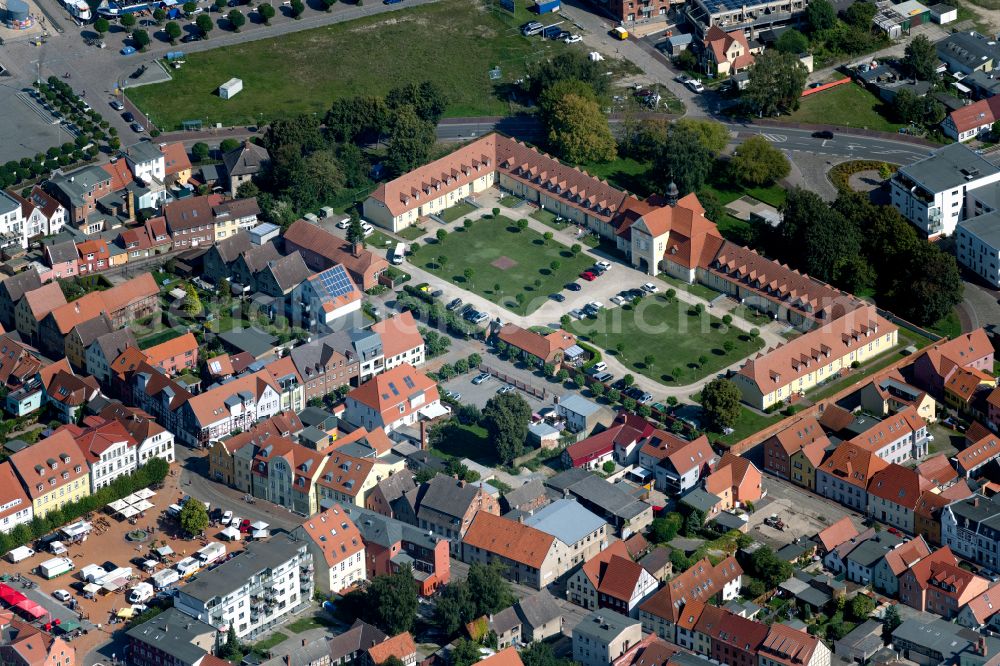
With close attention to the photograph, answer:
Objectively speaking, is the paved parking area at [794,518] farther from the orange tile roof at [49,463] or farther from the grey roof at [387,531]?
the orange tile roof at [49,463]

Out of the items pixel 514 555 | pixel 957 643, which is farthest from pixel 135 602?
pixel 957 643

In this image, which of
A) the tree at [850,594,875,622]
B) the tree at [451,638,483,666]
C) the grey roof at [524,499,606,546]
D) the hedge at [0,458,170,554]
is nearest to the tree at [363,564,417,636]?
the tree at [451,638,483,666]

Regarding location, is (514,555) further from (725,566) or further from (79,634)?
(79,634)

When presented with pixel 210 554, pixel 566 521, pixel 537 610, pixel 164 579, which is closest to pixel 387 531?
pixel 210 554

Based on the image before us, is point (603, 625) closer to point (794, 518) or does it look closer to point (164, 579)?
point (794, 518)

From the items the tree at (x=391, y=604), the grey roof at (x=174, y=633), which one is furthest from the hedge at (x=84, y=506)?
the tree at (x=391, y=604)
